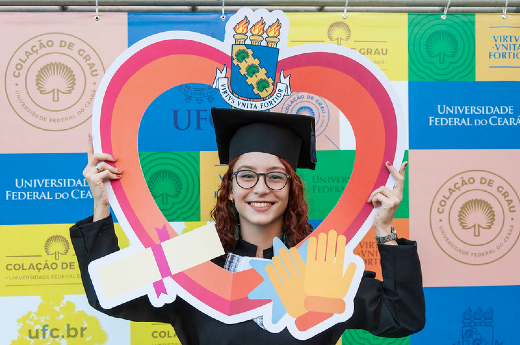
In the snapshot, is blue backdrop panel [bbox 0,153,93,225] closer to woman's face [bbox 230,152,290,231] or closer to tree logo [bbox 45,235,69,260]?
tree logo [bbox 45,235,69,260]

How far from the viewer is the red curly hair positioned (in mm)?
1688

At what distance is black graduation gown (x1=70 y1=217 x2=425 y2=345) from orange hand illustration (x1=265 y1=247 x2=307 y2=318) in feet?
0.36

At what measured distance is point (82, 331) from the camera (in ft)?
7.16

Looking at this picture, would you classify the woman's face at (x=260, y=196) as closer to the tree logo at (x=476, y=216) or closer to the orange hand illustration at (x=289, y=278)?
the orange hand illustration at (x=289, y=278)

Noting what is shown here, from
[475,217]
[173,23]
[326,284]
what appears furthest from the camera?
[475,217]

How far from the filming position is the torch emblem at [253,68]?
170 centimetres

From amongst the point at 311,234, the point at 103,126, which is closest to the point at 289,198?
the point at 311,234

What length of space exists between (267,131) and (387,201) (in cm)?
52

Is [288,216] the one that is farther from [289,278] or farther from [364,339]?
[364,339]

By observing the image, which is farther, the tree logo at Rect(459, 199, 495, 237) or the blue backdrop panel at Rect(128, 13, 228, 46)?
the tree logo at Rect(459, 199, 495, 237)

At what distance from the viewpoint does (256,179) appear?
1.60 metres

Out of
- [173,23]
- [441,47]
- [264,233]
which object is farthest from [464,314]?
[173,23]

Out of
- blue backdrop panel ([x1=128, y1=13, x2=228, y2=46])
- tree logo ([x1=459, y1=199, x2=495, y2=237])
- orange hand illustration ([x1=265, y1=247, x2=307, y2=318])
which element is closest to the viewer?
orange hand illustration ([x1=265, y1=247, x2=307, y2=318])

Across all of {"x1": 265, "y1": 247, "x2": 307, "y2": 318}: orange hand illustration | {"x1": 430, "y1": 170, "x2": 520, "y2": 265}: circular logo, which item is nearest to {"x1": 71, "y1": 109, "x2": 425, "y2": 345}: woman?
{"x1": 265, "y1": 247, "x2": 307, "y2": 318}: orange hand illustration
